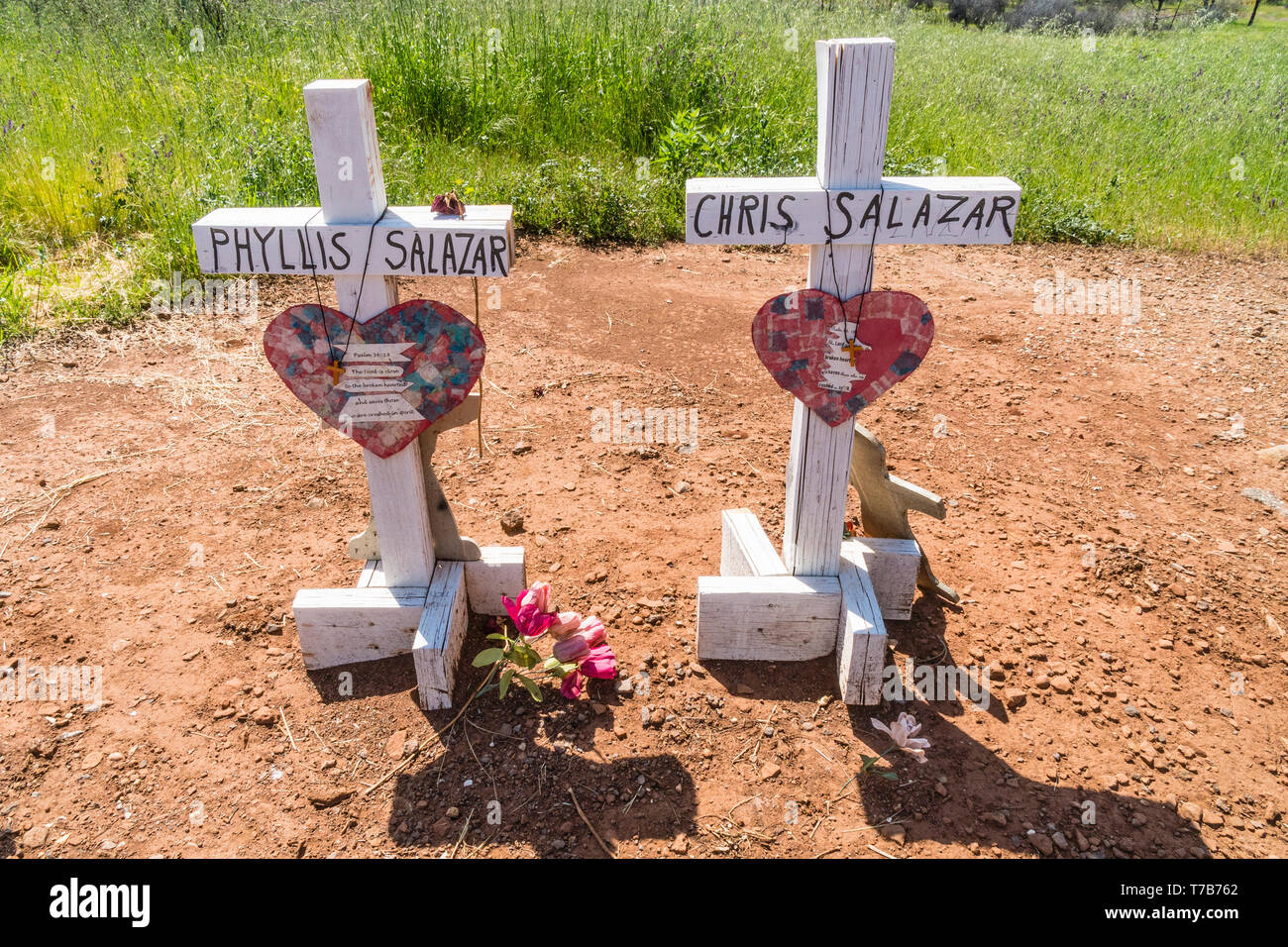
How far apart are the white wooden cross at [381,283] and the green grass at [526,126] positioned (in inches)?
128

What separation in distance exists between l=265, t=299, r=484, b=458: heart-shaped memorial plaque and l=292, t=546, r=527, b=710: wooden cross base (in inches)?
19.1

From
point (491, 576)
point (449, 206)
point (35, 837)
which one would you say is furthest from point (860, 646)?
point (35, 837)

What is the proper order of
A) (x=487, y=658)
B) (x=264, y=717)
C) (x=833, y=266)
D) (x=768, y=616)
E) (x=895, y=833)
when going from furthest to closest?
1. (x=768, y=616)
2. (x=264, y=717)
3. (x=487, y=658)
4. (x=833, y=266)
5. (x=895, y=833)

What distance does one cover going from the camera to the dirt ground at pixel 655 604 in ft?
7.23

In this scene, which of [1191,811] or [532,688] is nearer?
[1191,811]

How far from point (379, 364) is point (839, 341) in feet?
3.88

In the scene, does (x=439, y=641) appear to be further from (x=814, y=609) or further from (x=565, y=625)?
(x=814, y=609)

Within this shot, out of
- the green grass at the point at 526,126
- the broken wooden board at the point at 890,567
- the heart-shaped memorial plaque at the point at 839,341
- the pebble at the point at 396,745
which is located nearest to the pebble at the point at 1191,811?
the broken wooden board at the point at 890,567

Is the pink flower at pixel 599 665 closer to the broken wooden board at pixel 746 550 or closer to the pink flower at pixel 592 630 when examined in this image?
the pink flower at pixel 592 630

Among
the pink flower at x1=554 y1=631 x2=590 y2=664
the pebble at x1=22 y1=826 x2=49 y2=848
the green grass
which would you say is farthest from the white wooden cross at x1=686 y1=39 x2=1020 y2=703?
the green grass

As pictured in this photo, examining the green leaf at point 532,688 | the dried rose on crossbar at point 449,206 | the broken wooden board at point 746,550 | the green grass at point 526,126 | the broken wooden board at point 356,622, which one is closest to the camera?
the dried rose on crossbar at point 449,206

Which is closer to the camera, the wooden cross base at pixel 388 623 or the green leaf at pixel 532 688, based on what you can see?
the green leaf at pixel 532 688

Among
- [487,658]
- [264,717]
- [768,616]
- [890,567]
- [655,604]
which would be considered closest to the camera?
[487,658]

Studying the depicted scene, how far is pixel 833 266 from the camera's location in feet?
7.38
